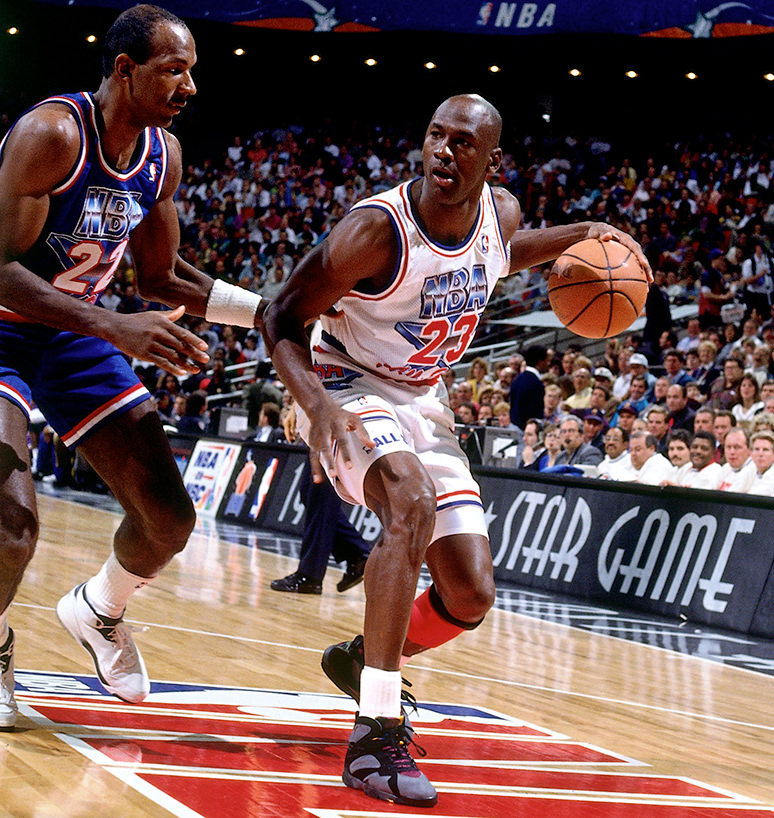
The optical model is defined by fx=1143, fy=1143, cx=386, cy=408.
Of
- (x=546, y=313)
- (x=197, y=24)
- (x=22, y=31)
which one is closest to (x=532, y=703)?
(x=546, y=313)

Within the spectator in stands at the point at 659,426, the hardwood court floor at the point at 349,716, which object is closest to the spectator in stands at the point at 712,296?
the spectator in stands at the point at 659,426

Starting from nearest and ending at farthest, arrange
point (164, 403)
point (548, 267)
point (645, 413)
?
point (645, 413), point (164, 403), point (548, 267)

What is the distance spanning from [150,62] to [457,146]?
984 millimetres

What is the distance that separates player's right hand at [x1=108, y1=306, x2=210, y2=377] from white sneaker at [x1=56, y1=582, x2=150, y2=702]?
3.72 feet

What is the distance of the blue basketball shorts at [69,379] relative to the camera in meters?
3.65

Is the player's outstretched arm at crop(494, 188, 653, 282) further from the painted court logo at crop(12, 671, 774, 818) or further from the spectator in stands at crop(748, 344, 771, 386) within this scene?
the spectator in stands at crop(748, 344, 771, 386)

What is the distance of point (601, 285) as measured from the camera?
13.6ft

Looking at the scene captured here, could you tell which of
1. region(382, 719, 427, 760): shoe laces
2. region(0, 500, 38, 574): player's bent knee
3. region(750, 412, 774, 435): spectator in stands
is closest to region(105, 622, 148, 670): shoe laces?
region(0, 500, 38, 574): player's bent knee

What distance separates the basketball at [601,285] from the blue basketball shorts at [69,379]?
1.62 meters

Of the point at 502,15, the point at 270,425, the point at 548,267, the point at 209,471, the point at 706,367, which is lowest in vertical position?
the point at 209,471

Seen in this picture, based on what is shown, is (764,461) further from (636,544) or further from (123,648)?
(123,648)

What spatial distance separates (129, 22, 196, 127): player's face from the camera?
11.6ft

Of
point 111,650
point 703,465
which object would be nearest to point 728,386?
point 703,465

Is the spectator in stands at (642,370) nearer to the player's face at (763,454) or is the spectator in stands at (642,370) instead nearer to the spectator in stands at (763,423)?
the spectator in stands at (763,423)
